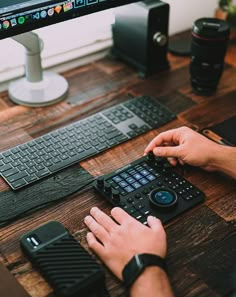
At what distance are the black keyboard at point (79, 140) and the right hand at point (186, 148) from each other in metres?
0.10

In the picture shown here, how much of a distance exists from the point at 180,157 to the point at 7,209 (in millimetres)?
Answer: 412

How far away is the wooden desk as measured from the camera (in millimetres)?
925

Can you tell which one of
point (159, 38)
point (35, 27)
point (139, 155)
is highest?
point (35, 27)

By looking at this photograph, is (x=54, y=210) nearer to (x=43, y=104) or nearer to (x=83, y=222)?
(x=83, y=222)

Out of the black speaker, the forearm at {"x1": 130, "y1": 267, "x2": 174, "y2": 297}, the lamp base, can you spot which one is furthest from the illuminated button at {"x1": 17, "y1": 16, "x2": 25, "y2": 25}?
the forearm at {"x1": 130, "y1": 267, "x2": 174, "y2": 297}

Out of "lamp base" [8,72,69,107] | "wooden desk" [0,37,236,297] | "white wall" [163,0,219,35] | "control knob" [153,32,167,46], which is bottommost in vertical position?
"wooden desk" [0,37,236,297]

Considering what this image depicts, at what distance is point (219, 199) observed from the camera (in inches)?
43.1

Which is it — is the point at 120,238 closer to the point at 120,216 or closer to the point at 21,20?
the point at 120,216

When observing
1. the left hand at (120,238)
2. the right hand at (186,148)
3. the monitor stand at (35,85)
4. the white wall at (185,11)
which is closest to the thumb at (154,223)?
the left hand at (120,238)

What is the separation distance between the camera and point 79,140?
122cm

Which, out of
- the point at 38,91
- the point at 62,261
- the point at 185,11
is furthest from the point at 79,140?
the point at 185,11

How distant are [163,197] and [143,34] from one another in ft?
2.04

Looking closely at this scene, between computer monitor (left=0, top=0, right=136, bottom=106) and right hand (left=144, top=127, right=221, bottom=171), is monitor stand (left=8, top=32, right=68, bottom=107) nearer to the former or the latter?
computer monitor (left=0, top=0, right=136, bottom=106)

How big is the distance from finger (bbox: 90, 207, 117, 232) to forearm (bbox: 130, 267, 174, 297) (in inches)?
5.2
